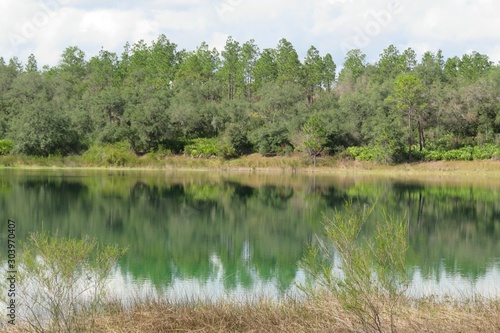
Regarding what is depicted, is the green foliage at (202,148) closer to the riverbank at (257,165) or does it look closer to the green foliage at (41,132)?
the riverbank at (257,165)

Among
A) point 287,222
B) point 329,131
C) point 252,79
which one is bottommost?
point 287,222

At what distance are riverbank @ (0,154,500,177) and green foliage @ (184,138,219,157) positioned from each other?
1282mm

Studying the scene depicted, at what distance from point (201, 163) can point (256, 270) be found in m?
57.4

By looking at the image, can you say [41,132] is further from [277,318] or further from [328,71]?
[277,318]

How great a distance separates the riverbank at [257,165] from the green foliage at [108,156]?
29 centimetres

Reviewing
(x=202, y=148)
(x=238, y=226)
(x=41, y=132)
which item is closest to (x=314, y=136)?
(x=202, y=148)

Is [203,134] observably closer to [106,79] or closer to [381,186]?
[106,79]

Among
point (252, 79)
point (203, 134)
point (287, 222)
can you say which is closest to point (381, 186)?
point (287, 222)

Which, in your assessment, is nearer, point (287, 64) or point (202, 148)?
point (202, 148)

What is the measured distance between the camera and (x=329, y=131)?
234 ft

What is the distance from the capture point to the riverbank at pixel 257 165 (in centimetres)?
6394

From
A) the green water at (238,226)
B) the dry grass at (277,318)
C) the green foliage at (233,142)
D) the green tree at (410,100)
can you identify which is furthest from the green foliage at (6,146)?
the dry grass at (277,318)

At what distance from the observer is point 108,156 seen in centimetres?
7256

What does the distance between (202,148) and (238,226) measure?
51.7 metres
